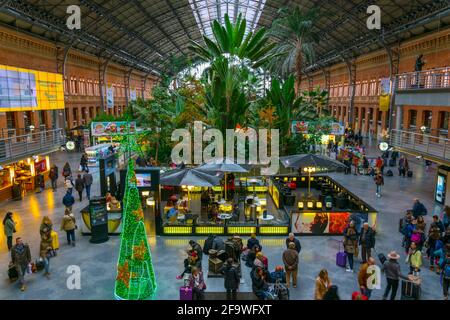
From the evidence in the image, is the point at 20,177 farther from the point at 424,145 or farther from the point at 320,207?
the point at 424,145

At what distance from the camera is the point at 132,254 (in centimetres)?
845

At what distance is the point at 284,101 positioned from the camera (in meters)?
23.1

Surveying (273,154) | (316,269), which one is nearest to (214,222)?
(316,269)

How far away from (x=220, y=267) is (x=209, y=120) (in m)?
10.1

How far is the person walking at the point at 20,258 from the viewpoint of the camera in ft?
30.8

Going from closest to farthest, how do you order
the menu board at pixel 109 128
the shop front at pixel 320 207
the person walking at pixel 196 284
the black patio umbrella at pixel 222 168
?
the person walking at pixel 196 284 < the shop front at pixel 320 207 < the black patio umbrella at pixel 222 168 < the menu board at pixel 109 128

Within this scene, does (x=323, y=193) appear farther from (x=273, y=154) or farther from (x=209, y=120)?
(x=209, y=120)

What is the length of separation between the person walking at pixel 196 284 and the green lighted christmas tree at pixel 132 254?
109 centimetres

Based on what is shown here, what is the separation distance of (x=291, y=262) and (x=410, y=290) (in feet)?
9.09

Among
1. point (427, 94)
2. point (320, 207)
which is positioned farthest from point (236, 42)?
point (427, 94)

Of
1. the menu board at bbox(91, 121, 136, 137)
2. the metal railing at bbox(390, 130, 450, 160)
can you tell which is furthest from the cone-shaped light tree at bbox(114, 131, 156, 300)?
the menu board at bbox(91, 121, 136, 137)

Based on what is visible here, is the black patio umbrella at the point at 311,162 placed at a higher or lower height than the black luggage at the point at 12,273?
higher

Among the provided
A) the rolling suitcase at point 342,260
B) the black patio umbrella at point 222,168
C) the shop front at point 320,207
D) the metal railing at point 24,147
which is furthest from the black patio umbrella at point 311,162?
the metal railing at point 24,147

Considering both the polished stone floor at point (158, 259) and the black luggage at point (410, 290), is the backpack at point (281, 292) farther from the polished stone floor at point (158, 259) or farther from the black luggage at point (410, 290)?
the black luggage at point (410, 290)
